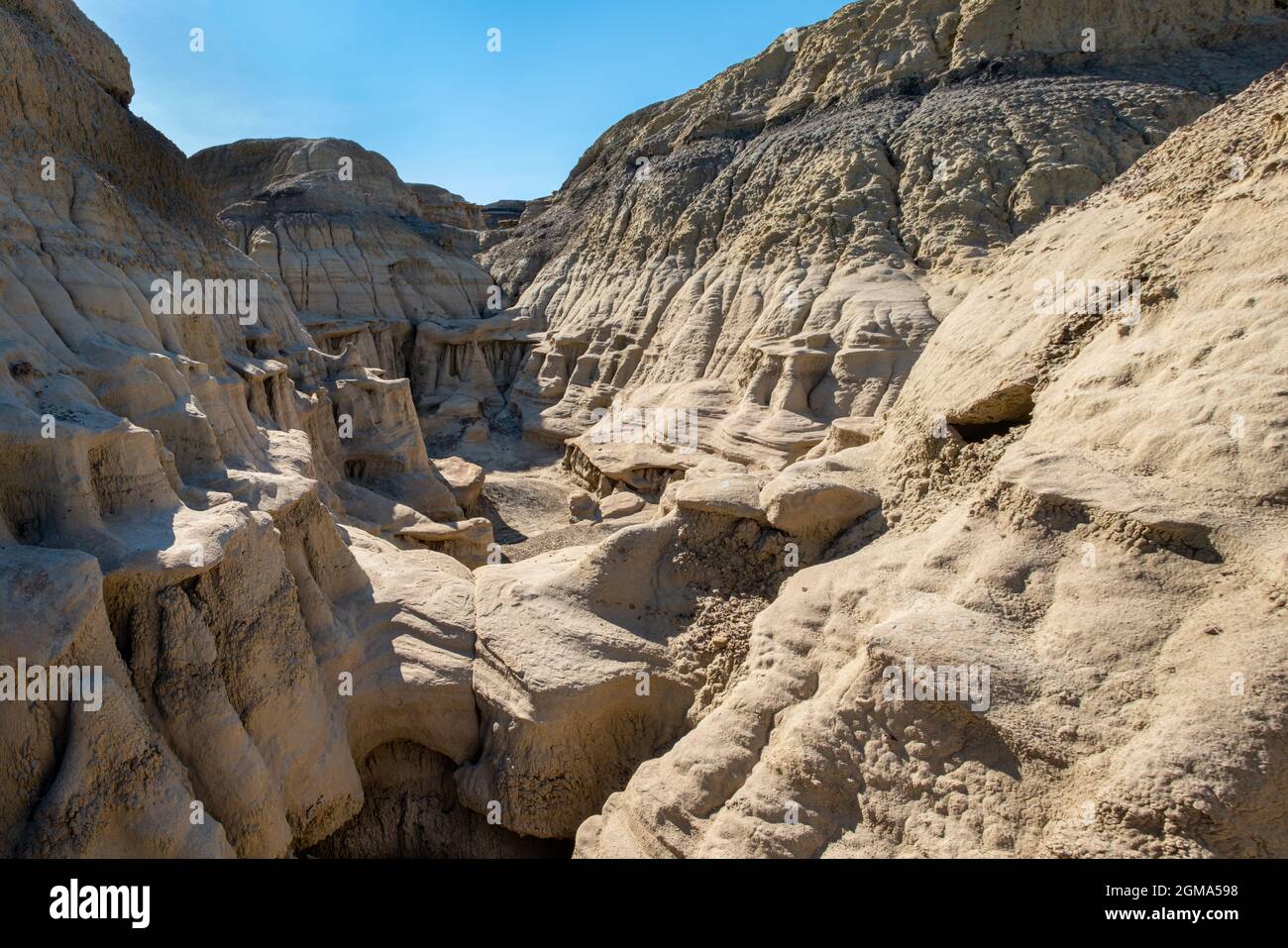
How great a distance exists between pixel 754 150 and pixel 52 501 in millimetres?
23374

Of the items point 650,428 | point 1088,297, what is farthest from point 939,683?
point 650,428

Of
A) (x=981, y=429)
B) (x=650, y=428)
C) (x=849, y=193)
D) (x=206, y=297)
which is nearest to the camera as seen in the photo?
(x=981, y=429)

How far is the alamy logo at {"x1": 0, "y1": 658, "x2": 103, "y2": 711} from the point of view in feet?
13.5

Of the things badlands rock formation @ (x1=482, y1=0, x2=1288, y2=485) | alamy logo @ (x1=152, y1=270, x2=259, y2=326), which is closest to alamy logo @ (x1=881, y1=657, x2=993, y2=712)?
alamy logo @ (x1=152, y1=270, x2=259, y2=326)

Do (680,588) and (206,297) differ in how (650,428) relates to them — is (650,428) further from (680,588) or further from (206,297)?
(680,588)

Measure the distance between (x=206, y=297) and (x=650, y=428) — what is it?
9954 millimetres

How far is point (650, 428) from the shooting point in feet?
60.2

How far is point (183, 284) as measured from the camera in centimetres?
1054

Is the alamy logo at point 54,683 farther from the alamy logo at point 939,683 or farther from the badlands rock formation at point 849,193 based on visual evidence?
the badlands rock formation at point 849,193

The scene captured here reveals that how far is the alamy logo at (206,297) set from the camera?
949cm

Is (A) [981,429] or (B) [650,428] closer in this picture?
(A) [981,429]

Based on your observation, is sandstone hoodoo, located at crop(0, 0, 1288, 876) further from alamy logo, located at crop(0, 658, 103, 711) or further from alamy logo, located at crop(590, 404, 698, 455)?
alamy logo, located at crop(590, 404, 698, 455)
